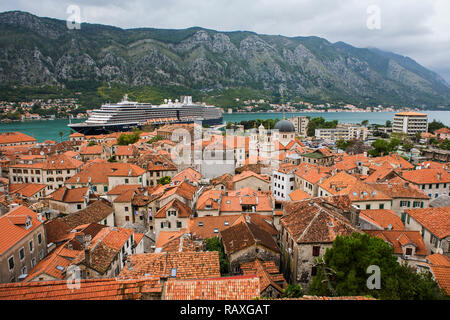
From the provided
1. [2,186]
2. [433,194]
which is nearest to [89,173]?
[2,186]

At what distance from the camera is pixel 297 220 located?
64.4 feet

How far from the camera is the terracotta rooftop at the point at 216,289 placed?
8891mm

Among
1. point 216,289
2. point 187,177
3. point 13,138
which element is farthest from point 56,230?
point 13,138

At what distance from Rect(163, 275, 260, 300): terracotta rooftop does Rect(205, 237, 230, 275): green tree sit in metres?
7.89

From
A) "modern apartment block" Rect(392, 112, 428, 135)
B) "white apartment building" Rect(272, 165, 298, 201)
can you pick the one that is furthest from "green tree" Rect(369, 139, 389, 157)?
"modern apartment block" Rect(392, 112, 428, 135)

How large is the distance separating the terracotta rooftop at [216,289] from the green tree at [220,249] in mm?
7888

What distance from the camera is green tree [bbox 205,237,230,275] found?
17391mm

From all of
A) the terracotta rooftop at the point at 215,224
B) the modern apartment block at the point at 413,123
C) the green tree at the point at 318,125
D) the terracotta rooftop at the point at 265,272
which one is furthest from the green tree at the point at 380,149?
the terracotta rooftop at the point at 265,272

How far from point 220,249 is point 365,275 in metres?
8.98

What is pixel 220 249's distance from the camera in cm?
A: 1902

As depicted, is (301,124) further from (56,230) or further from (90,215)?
(56,230)

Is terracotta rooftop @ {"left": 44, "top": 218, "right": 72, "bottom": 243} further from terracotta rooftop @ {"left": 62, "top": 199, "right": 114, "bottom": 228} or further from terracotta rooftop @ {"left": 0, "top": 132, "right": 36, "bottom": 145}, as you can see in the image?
terracotta rooftop @ {"left": 0, "top": 132, "right": 36, "bottom": 145}

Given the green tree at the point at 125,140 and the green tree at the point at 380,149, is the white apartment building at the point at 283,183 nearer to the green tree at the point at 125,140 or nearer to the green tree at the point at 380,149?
the green tree at the point at 380,149
